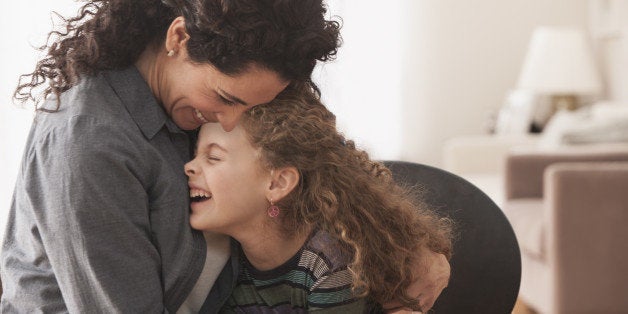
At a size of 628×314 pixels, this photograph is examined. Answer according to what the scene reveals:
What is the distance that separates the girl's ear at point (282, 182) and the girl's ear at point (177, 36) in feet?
0.84

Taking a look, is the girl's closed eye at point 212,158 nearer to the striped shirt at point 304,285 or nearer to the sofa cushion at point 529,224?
the striped shirt at point 304,285

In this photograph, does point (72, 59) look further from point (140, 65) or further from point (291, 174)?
point (291, 174)

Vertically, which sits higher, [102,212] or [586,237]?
[102,212]

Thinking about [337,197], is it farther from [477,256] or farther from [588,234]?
[588,234]

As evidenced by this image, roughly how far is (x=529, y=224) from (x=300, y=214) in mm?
2198

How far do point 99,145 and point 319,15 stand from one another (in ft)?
1.22

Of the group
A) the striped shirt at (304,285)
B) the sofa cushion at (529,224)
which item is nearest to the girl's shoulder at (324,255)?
the striped shirt at (304,285)

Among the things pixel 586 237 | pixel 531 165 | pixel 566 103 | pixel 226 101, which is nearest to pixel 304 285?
pixel 226 101

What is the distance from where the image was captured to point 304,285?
1.35 m

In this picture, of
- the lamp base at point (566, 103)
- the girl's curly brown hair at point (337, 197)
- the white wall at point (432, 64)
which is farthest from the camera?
the white wall at point (432, 64)

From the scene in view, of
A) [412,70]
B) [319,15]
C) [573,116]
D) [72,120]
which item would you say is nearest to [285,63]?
[319,15]

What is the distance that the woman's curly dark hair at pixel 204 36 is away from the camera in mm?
1187

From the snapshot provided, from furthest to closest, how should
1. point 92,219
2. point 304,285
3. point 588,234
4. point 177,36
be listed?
point 588,234
point 304,285
point 177,36
point 92,219

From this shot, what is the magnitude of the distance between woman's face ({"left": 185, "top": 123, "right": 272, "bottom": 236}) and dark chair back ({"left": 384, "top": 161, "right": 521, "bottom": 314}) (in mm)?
344
